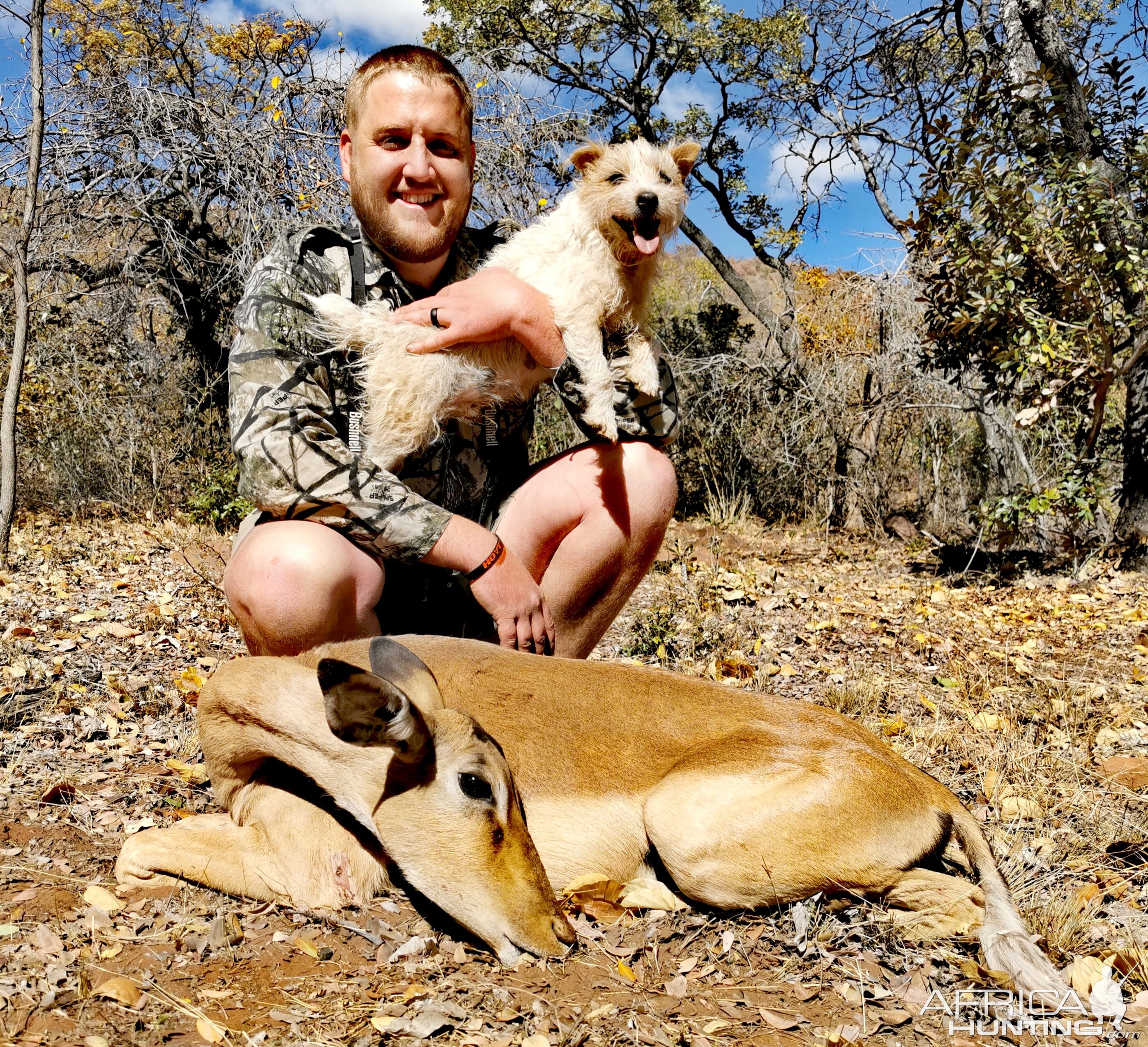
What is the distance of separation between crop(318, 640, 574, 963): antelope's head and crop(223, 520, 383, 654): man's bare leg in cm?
68

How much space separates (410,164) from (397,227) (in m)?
0.25

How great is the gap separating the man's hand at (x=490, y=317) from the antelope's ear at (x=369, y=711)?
1629 millimetres

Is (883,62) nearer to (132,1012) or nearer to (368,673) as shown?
(368,673)

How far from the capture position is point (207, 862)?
290cm

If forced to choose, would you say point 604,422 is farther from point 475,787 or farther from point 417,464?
point 475,787

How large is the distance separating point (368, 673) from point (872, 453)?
1183 cm

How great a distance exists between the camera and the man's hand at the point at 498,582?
11.6 ft

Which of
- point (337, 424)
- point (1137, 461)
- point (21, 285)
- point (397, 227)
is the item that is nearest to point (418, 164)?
point (397, 227)

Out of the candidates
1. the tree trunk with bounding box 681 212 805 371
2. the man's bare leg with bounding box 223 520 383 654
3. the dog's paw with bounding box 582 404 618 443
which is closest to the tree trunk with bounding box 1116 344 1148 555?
the tree trunk with bounding box 681 212 805 371

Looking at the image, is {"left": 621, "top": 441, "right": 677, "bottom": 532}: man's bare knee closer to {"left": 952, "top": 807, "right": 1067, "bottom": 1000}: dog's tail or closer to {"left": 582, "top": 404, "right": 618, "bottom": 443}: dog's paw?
{"left": 582, "top": 404, "right": 618, "bottom": 443}: dog's paw

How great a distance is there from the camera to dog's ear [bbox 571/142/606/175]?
4137 millimetres

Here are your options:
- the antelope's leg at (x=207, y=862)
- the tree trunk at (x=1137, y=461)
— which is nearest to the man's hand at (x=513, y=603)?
the antelope's leg at (x=207, y=862)

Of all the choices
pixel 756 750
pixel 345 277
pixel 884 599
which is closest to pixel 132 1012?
pixel 756 750

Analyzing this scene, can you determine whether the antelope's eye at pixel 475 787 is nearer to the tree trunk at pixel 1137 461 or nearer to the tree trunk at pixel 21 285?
the tree trunk at pixel 21 285
